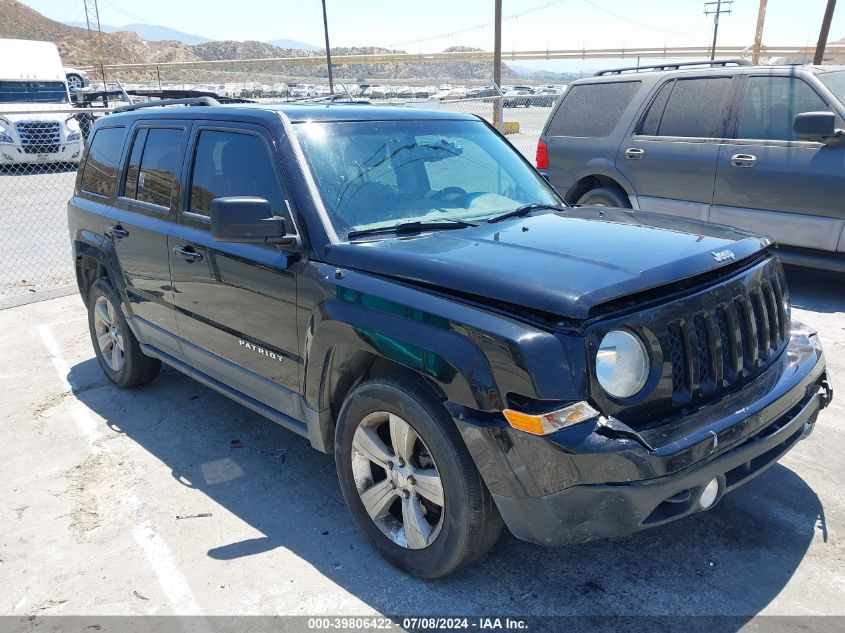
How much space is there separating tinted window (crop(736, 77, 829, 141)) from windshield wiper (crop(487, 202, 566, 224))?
3.78 metres

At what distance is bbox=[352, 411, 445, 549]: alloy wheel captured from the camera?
2850 millimetres

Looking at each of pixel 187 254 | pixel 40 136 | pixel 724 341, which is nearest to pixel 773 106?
pixel 724 341

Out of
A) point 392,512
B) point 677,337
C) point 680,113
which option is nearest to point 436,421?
point 392,512

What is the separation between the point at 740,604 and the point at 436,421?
140cm

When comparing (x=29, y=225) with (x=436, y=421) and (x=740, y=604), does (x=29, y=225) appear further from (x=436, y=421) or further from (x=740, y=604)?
(x=740, y=604)

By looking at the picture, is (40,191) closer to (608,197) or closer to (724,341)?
(608,197)

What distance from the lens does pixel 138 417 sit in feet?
15.8

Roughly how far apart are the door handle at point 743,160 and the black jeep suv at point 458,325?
11.1 feet

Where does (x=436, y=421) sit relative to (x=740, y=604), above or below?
above

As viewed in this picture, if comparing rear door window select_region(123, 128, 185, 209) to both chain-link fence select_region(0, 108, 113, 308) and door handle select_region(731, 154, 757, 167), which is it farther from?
door handle select_region(731, 154, 757, 167)

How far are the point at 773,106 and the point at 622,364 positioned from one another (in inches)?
214

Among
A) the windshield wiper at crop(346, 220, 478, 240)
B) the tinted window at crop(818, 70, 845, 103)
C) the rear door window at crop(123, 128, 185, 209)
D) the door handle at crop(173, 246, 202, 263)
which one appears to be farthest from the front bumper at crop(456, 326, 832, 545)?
the tinted window at crop(818, 70, 845, 103)

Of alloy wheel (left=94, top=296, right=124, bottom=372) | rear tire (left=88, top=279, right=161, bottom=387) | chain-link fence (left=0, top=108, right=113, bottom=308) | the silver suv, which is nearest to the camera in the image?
rear tire (left=88, top=279, right=161, bottom=387)

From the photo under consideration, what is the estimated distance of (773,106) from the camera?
6746mm
